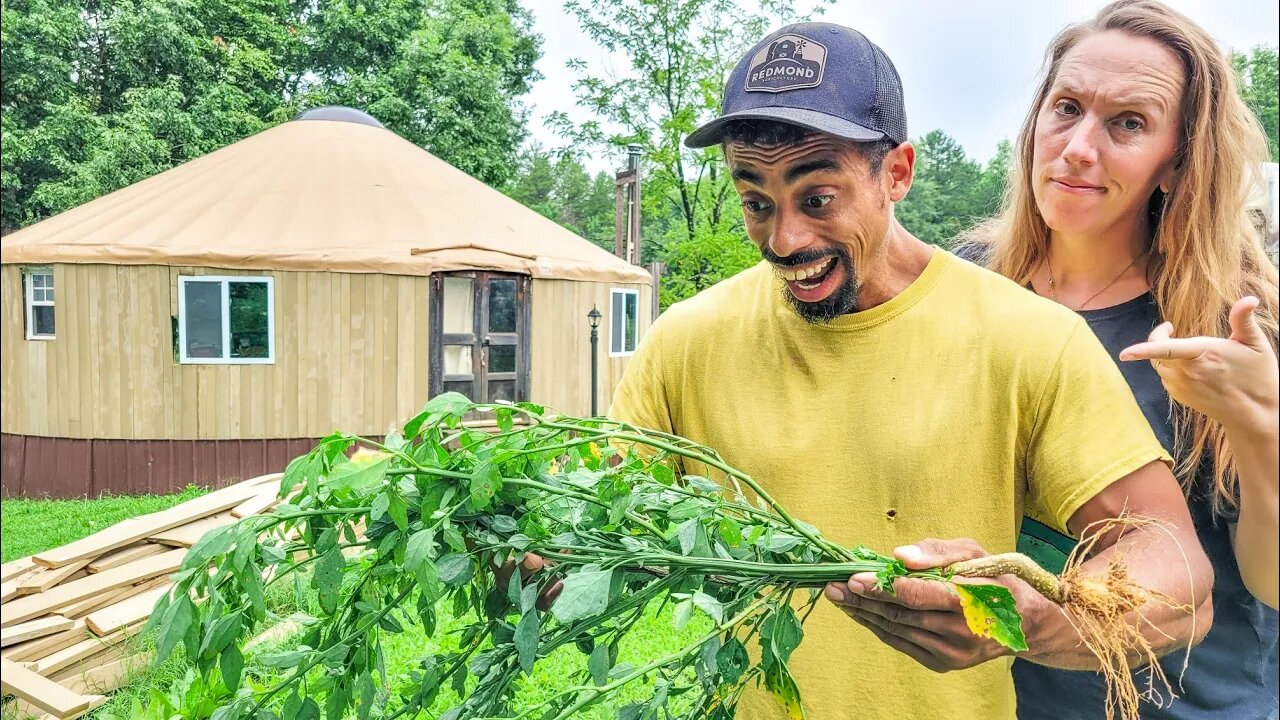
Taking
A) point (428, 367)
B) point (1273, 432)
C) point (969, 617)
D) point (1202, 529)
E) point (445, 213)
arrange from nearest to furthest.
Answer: point (969, 617) → point (1273, 432) → point (1202, 529) → point (428, 367) → point (445, 213)

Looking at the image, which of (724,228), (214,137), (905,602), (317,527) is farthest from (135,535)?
(905,602)

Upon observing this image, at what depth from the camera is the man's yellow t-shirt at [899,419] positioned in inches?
30.2

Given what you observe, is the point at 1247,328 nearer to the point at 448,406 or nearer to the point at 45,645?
the point at 448,406

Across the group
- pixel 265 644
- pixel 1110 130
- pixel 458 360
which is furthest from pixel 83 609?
pixel 1110 130

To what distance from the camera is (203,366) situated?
3.08 m

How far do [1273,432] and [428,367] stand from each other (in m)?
3.76

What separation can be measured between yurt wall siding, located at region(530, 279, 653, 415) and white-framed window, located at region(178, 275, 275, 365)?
1.30 m

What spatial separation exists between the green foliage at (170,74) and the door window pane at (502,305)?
1921 mm

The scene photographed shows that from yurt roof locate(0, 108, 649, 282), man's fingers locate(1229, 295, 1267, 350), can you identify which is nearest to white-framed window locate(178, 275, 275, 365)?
yurt roof locate(0, 108, 649, 282)

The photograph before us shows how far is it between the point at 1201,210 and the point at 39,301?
390 cm

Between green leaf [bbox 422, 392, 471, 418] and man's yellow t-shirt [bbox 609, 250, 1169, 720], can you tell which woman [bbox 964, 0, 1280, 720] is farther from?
green leaf [bbox 422, 392, 471, 418]

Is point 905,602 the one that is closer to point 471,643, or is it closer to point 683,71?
point 471,643

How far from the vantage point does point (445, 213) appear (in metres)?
4.65

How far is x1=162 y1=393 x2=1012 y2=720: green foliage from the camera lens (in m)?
0.57
